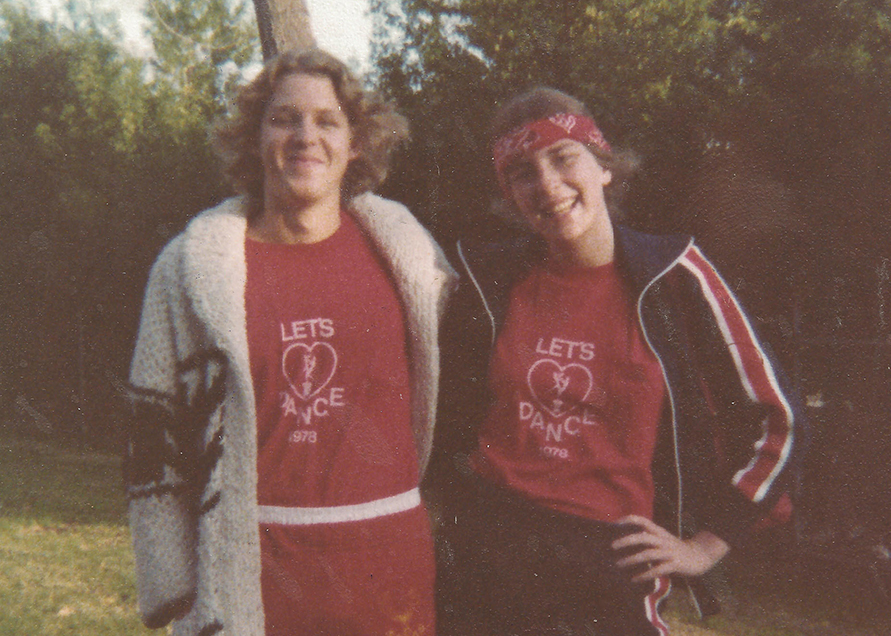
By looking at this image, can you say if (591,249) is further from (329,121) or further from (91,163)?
(91,163)

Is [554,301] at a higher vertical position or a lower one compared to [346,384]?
higher

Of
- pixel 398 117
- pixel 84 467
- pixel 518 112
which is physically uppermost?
pixel 398 117

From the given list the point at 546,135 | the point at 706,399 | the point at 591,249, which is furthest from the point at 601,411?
the point at 546,135

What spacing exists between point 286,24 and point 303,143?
92 cm

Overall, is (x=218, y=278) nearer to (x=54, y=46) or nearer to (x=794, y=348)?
(x=794, y=348)

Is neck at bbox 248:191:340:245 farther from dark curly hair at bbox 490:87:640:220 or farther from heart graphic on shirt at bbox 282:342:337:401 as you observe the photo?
dark curly hair at bbox 490:87:640:220

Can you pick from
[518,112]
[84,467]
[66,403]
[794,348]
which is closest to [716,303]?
[518,112]

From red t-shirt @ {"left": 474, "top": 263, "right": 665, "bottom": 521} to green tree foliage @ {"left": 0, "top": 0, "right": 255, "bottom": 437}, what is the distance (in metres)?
1.50

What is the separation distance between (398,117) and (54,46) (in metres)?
1.66

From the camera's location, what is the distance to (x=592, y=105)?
2037mm

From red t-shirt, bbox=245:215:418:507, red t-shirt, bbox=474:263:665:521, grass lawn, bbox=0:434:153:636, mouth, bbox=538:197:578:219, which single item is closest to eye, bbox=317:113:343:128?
red t-shirt, bbox=245:215:418:507

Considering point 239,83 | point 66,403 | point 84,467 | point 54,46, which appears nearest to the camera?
point 239,83

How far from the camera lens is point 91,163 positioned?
121 inches

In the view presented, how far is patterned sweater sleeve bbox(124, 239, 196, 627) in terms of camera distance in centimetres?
152
